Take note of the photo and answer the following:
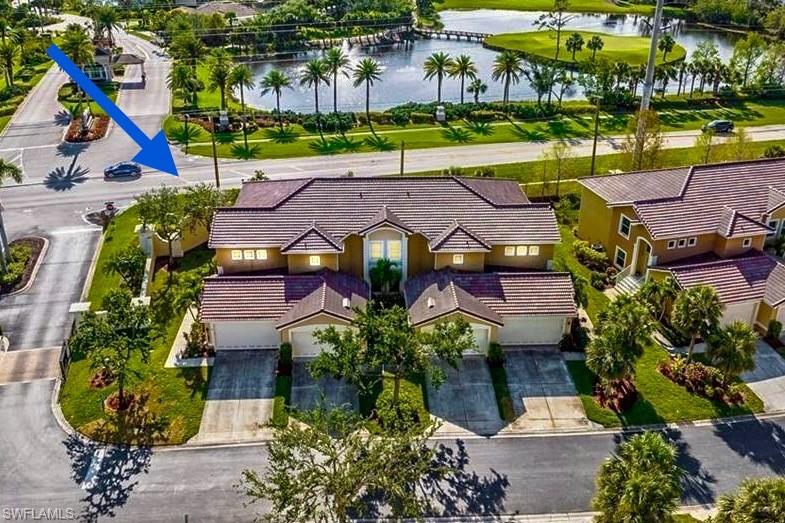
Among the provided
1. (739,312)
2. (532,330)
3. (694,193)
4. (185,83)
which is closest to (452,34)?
(185,83)

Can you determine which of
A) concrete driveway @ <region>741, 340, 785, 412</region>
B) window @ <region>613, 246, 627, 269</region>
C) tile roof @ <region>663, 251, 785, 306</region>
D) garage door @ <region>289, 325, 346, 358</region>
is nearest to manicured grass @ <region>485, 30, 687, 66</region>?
window @ <region>613, 246, 627, 269</region>

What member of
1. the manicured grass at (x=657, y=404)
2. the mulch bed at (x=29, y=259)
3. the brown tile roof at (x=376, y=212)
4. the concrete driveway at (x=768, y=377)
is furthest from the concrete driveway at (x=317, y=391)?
the concrete driveway at (x=768, y=377)

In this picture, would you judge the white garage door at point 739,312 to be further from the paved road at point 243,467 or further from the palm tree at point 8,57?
the palm tree at point 8,57

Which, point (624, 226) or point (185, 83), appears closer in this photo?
point (624, 226)

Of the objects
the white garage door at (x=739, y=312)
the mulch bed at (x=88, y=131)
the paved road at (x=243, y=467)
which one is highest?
the mulch bed at (x=88, y=131)

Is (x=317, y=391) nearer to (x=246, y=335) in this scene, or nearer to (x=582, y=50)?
(x=246, y=335)

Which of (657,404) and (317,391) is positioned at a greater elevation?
(317,391)

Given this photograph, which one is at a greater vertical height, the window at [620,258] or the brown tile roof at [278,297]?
the brown tile roof at [278,297]

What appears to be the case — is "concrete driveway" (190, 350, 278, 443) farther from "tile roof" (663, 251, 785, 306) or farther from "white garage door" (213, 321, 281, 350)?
"tile roof" (663, 251, 785, 306)
